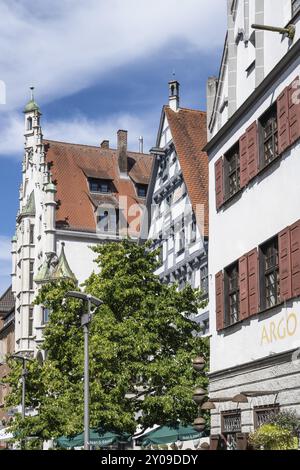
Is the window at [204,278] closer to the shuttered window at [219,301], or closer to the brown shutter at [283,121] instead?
the shuttered window at [219,301]

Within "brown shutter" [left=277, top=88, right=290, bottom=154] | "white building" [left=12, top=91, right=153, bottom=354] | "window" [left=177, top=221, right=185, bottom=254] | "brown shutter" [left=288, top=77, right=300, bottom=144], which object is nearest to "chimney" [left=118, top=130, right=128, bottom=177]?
"white building" [left=12, top=91, right=153, bottom=354]

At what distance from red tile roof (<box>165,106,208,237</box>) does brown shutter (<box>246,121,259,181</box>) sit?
1730 centimetres

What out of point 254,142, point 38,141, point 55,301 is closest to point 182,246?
point 55,301

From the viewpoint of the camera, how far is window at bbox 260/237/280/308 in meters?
19.9

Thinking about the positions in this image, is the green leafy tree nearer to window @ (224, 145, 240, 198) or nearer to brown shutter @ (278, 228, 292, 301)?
window @ (224, 145, 240, 198)

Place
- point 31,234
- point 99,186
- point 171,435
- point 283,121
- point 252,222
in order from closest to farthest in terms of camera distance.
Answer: point 283,121
point 252,222
point 171,435
point 31,234
point 99,186

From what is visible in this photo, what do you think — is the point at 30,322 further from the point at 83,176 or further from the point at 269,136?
the point at 269,136

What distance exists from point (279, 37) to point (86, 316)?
925cm

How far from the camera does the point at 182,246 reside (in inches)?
1674

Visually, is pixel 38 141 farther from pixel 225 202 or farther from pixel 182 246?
pixel 225 202

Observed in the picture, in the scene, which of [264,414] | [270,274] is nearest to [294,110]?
[270,274]

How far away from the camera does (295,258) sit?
60.3 ft

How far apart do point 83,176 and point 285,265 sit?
48567mm

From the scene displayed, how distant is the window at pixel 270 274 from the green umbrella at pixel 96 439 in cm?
1161
